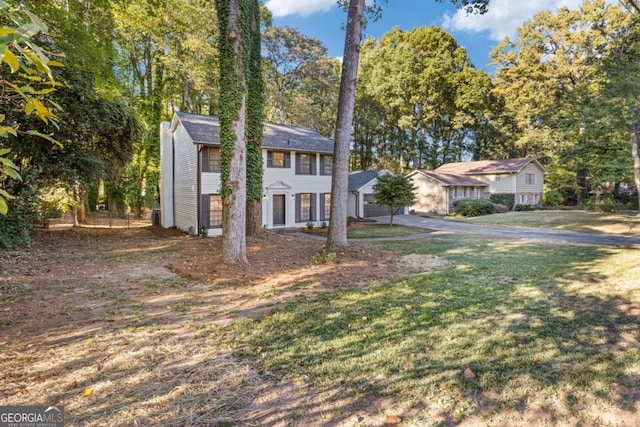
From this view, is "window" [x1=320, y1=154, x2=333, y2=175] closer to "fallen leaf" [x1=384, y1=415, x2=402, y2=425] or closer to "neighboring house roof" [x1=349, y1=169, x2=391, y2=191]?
"neighboring house roof" [x1=349, y1=169, x2=391, y2=191]

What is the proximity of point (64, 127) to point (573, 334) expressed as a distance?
1431 cm

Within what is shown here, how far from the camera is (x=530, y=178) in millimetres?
30328

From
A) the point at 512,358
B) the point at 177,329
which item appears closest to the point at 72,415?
the point at 177,329

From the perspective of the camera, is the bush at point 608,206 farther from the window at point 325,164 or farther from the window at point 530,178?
the window at point 325,164

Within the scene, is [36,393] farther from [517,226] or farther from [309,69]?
[309,69]

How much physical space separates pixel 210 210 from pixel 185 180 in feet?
8.39

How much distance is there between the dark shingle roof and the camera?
28.2m

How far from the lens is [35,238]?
11.8 m

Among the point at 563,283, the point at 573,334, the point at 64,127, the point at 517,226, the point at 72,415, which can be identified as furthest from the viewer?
the point at 517,226

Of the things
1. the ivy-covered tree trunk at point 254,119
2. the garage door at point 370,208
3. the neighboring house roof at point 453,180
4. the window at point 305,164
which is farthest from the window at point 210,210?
the neighboring house roof at point 453,180

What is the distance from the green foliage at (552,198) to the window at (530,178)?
1486 mm

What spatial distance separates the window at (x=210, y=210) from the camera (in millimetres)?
15281

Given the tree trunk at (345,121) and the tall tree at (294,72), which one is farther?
the tall tree at (294,72)

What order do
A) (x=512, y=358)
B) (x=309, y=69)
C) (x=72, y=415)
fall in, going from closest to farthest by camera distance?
(x=72, y=415) < (x=512, y=358) < (x=309, y=69)
